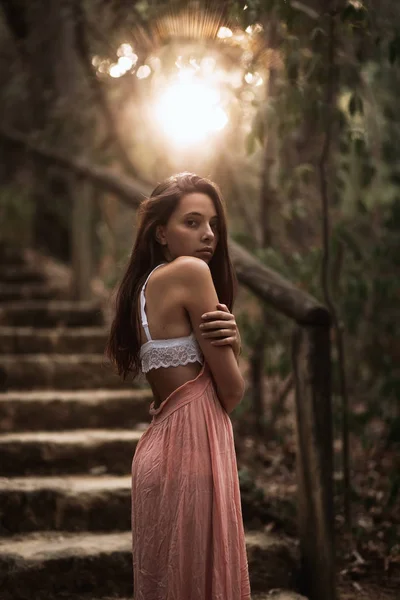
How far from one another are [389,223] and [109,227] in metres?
2.58

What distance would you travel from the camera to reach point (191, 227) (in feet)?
7.90

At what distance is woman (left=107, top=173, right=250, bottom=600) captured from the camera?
2258mm

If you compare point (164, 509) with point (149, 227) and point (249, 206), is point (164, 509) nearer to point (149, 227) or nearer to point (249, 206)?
point (149, 227)

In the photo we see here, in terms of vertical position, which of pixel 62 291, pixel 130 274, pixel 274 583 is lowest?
pixel 274 583

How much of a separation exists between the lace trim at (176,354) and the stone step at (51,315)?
323 cm

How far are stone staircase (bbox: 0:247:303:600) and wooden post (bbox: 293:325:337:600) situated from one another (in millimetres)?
123

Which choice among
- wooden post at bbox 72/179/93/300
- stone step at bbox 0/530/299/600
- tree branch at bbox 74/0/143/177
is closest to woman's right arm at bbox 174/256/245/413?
stone step at bbox 0/530/299/600

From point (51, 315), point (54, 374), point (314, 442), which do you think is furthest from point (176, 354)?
point (51, 315)

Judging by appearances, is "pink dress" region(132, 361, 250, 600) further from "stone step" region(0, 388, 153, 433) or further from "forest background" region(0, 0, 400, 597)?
"stone step" region(0, 388, 153, 433)

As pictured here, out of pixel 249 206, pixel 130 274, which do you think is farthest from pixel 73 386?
pixel 130 274

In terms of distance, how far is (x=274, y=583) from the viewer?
3156 millimetres

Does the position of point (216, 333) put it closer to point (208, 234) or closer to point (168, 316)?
point (168, 316)

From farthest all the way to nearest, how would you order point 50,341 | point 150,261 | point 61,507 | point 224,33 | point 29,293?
point 29,293
point 50,341
point 224,33
point 61,507
point 150,261

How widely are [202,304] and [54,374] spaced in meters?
2.62
